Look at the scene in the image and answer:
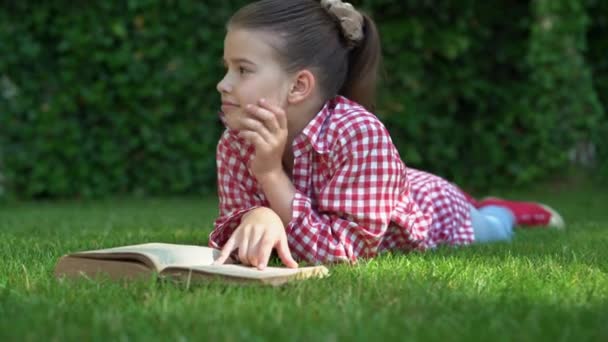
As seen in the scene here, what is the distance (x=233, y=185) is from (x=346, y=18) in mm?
662

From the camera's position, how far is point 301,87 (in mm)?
2898

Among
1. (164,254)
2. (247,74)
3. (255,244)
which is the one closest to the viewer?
(164,254)

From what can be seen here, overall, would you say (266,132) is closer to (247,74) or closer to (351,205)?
(247,74)

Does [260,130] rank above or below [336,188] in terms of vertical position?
above

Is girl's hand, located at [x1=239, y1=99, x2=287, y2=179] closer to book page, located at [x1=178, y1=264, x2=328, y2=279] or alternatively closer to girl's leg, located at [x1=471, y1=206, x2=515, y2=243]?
book page, located at [x1=178, y1=264, x2=328, y2=279]

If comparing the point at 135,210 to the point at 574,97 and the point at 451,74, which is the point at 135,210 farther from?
the point at 574,97

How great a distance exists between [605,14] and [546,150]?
3.88ft

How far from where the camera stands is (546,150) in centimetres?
677

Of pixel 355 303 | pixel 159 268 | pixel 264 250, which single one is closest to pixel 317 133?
pixel 264 250

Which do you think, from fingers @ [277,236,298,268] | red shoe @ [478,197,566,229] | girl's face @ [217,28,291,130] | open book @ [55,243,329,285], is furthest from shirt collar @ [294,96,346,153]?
red shoe @ [478,197,566,229]

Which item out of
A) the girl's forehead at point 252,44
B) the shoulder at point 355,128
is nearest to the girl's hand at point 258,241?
the shoulder at point 355,128

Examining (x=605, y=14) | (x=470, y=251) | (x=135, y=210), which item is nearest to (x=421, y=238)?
(x=470, y=251)

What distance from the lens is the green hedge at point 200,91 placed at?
6.54 meters

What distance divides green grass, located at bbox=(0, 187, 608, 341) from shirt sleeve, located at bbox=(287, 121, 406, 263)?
11 centimetres
